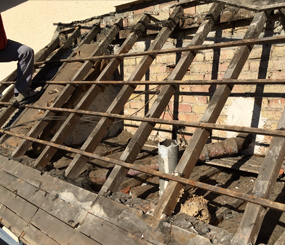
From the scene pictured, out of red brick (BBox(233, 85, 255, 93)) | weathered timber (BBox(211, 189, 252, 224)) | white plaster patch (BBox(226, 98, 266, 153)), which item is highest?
red brick (BBox(233, 85, 255, 93))

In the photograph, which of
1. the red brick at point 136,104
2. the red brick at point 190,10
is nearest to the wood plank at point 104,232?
the red brick at point 136,104

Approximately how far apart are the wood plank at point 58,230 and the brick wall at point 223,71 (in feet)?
6.91

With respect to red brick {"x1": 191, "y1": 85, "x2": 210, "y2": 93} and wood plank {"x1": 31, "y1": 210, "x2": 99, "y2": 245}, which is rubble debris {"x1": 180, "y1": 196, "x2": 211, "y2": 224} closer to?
wood plank {"x1": 31, "y1": 210, "x2": 99, "y2": 245}

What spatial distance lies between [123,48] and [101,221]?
2.16 m

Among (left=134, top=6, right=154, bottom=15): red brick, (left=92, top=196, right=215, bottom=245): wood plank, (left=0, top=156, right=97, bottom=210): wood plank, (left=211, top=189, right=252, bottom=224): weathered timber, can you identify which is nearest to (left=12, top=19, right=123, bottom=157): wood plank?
(left=0, top=156, right=97, bottom=210): wood plank

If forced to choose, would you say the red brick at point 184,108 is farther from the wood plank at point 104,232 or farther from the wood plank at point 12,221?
the wood plank at point 12,221

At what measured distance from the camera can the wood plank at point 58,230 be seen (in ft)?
4.93

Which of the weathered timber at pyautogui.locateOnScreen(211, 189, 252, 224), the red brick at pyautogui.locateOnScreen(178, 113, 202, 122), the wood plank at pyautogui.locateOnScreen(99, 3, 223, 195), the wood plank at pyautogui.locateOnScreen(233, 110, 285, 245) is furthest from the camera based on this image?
the red brick at pyautogui.locateOnScreen(178, 113, 202, 122)

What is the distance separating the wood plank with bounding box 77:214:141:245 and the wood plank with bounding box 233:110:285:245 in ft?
1.76

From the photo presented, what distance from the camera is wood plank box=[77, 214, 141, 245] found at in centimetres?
138

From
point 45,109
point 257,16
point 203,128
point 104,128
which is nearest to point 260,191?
point 203,128

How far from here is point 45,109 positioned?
9.28 ft

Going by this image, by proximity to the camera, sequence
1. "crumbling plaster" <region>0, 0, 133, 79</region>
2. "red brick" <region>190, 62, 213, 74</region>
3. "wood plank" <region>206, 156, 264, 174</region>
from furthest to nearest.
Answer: "crumbling plaster" <region>0, 0, 133, 79</region> < "red brick" <region>190, 62, 213, 74</region> < "wood plank" <region>206, 156, 264, 174</region>

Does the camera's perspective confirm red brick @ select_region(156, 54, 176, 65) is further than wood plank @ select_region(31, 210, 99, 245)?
Yes
